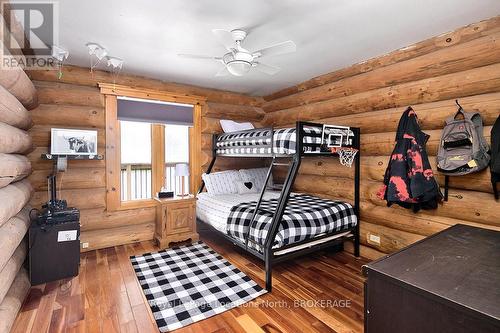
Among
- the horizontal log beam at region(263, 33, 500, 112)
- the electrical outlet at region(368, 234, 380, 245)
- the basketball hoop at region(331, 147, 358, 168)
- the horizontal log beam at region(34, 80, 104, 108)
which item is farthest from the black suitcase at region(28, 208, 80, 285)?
the horizontal log beam at region(263, 33, 500, 112)

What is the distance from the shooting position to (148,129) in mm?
3951

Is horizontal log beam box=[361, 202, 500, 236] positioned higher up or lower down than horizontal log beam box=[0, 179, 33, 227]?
lower down

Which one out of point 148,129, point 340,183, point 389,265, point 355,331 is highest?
point 148,129

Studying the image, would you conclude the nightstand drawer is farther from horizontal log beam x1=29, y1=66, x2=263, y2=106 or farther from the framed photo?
horizontal log beam x1=29, y1=66, x2=263, y2=106

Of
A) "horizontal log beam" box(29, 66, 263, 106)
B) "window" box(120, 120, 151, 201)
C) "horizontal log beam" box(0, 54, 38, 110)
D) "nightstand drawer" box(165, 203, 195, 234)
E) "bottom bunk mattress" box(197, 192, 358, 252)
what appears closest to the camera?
"horizontal log beam" box(0, 54, 38, 110)

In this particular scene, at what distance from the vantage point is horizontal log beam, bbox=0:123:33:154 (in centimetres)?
185

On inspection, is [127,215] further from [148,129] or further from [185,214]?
[148,129]

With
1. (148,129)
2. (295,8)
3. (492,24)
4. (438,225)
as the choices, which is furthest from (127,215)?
(492,24)

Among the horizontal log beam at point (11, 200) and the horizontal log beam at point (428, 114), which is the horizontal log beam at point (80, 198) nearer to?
the horizontal log beam at point (11, 200)

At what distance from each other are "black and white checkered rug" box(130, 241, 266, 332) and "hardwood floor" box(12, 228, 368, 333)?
8 cm

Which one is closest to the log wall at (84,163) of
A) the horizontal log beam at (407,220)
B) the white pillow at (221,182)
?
the white pillow at (221,182)

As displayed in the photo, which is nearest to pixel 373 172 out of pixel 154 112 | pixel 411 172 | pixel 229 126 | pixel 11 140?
pixel 411 172

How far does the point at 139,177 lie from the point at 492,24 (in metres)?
5.12

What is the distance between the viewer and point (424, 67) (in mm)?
2490
